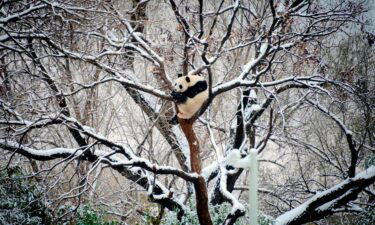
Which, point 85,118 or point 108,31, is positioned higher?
point 108,31

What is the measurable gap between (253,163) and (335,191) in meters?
3.19

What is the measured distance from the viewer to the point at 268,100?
25.7 feet

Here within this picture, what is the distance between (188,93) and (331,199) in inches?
118

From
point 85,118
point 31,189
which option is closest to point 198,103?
point 31,189

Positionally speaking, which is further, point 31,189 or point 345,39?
point 345,39

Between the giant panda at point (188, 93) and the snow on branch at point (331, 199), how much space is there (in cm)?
248

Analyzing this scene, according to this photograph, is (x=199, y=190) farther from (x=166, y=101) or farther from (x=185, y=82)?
(x=166, y=101)

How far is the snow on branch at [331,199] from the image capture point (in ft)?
20.9

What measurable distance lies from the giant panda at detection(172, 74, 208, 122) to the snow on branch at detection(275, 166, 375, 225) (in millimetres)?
2483

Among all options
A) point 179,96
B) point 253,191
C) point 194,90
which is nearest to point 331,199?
point 194,90

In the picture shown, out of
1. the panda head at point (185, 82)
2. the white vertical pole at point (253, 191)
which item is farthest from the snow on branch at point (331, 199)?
the white vertical pole at point (253, 191)

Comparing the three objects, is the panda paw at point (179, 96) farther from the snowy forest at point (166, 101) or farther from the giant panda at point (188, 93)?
the snowy forest at point (166, 101)

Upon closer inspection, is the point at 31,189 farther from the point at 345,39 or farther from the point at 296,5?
the point at 345,39

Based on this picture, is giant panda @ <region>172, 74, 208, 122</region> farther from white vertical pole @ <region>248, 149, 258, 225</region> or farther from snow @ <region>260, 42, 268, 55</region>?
white vertical pole @ <region>248, 149, 258, 225</region>
